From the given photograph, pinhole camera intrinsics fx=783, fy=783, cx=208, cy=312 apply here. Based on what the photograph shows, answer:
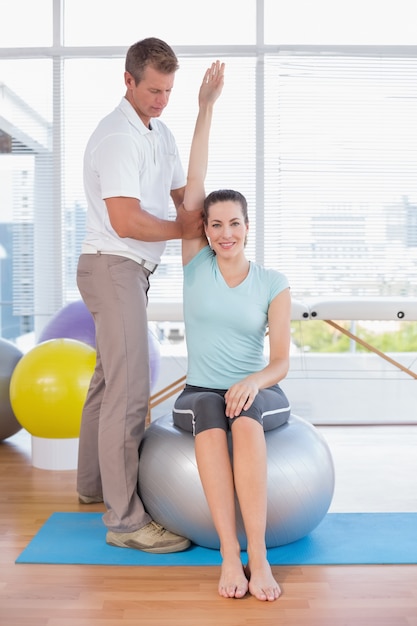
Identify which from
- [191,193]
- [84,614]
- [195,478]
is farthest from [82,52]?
[84,614]

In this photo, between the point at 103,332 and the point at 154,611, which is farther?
the point at 103,332

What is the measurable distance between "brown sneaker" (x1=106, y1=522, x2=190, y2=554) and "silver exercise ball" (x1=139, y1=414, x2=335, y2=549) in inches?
1.1

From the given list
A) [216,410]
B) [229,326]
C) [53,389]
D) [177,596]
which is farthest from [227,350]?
[53,389]

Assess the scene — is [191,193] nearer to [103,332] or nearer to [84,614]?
[103,332]

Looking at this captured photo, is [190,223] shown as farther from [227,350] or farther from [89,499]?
[89,499]

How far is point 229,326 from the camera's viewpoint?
2393mm

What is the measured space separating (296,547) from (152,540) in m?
0.43

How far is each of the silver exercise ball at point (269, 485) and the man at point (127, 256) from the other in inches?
2.7

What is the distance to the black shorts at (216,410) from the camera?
2133 millimetres

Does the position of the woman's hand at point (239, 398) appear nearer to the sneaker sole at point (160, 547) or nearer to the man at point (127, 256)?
the man at point (127, 256)

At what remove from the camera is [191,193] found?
8.30ft

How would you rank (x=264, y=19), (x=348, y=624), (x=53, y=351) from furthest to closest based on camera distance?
(x=264, y=19), (x=53, y=351), (x=348, y=624)

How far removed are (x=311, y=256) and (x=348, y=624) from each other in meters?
3.00

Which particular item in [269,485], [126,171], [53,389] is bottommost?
[269,485]
